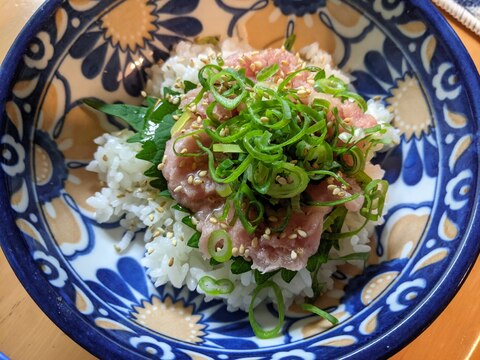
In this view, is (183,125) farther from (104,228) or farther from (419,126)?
(419,126)

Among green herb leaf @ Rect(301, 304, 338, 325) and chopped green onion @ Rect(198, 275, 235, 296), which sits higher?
green herb leaf @ Rect(301, 304, 338, 325)

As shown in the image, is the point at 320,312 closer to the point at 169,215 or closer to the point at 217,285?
the point at 217,285

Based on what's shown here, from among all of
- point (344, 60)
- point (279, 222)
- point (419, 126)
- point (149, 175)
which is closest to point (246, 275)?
point (279, 222)

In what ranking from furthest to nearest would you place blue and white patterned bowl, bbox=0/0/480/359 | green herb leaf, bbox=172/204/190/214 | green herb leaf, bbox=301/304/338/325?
green herb leaf, bbox=172/204/190/214
green herb leaf, bbox=301/304/338/325
blue and white patterned bowl, bbox=0/0/480/359

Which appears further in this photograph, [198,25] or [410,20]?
[198,25]

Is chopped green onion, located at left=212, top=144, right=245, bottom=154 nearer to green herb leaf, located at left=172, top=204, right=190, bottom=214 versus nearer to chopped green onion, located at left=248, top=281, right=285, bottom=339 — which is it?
green herb leaf, located at left=172, top=204, right=190, bottom=214

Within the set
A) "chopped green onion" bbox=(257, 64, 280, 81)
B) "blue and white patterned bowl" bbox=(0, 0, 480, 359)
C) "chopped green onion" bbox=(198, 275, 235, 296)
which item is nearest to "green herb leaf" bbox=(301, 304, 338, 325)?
"blue and white patterned bowl" bbox=(0, 0, 480, 359)

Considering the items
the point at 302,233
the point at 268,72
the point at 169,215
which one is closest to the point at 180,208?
the point at 169,215

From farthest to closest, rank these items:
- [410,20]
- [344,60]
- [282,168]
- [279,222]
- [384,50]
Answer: [344,60]
[384,50]
[410,20]
[279,222]
[282,168]
